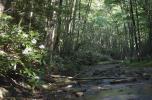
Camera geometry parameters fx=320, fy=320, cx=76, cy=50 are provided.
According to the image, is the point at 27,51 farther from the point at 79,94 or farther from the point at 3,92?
the point at 79,94

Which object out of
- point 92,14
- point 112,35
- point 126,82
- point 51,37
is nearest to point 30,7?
point 51,37

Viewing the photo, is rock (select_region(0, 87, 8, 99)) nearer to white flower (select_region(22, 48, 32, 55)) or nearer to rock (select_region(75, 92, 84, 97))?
white flower (select_region(22, 48, 32, 55))

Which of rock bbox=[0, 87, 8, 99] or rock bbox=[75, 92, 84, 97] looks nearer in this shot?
rock bbox=[0, 87, 8, 99]

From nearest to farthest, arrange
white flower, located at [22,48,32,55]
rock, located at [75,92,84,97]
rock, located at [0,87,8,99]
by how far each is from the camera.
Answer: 1. rock, located at [0,87,8,99]
2. white flower, located at [22,48,32,55]
3. rock, located at [75,92,84,97]

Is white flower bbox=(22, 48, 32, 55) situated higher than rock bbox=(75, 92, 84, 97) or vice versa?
white flower bbox=(22, 48, 32, 55)

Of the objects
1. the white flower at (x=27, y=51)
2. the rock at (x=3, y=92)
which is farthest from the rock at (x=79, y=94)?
A: the rock at (x=3, y=92)

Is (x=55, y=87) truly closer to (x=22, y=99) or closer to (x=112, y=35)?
(x=22, y=99)

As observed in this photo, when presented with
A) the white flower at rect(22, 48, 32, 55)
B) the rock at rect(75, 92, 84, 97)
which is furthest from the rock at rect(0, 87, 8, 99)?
the rock at rect(75, 92, 84, 97)

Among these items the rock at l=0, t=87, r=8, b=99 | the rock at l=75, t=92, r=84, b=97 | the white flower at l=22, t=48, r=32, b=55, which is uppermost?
the white flower at l=22, t=48, r=32, b=55

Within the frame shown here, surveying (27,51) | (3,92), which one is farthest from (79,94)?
(3,92)

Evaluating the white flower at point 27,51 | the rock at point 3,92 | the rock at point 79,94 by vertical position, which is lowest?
the rock at point 79,94

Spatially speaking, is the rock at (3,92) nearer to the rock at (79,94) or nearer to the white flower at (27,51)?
the white flower at (27,51)

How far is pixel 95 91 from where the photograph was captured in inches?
485

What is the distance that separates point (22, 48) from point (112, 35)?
53.5m
